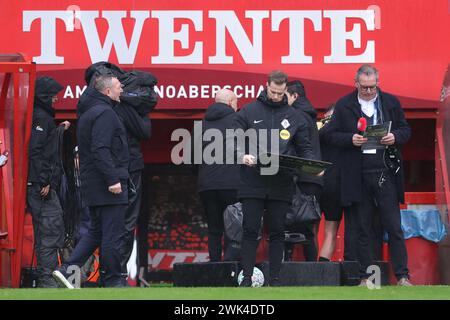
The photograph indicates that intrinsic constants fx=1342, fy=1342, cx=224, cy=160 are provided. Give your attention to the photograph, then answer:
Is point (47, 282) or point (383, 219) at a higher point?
point (383, 219)

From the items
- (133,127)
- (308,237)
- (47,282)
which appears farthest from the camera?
(308,237)

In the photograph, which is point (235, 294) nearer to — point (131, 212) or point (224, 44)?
point (131, 212)

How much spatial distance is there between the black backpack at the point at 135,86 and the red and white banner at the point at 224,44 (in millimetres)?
1685

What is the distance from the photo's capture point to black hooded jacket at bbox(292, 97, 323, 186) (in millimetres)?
11156

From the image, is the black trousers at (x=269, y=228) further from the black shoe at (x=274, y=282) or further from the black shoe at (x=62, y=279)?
the black shoe at (x=62, y=279)

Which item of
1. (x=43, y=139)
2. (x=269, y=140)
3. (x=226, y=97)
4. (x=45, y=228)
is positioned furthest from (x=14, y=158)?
(x=269, y=140)

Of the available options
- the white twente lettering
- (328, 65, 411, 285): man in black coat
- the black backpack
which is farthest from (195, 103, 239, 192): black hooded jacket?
the white twente lettering

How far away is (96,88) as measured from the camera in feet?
34.8

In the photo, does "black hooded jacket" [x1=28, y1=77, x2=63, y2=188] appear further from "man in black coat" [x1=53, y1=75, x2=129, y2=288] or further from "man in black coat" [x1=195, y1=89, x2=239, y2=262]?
"man in black coat" [x1=195, y1=89, x2=239, y2=262]

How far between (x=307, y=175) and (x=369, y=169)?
0.66m

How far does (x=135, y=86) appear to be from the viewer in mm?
11211

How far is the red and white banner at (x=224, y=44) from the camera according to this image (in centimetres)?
1304
